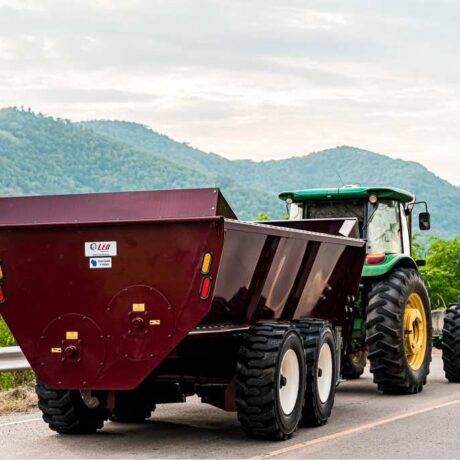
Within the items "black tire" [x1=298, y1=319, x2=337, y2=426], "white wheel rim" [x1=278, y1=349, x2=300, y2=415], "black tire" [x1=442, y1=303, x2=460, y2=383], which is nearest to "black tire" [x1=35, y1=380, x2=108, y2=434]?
"white wheel rim" [x1=278, y1=349, x2=300, y2=415]

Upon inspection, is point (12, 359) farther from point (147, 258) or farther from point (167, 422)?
point (147, 258)

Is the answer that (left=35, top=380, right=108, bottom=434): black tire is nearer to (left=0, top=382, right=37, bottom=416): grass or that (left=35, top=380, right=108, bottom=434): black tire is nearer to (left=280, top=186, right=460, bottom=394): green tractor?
(left=0, top=382, right=37, bottom=416): grass

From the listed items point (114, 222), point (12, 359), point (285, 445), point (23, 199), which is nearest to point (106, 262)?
point (114, 222)

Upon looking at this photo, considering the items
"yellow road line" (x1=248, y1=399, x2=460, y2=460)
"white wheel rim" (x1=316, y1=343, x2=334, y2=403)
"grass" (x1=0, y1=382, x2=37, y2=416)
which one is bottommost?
"yellow road line" (x1=248, y1=399, x2=460, y2=460)

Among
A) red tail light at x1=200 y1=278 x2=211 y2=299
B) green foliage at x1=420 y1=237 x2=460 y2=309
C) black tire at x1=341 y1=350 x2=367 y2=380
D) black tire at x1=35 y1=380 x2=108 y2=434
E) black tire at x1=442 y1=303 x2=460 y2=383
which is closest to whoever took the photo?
red tail light at x1=200 y1=278 x2=211 y2=299

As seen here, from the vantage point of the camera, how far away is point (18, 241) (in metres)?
9.66

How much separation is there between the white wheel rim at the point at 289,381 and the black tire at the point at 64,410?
1.59 m

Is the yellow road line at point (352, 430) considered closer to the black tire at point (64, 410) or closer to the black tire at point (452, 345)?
the black tire at point (64, 410)

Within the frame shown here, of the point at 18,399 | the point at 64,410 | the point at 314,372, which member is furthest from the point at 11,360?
the point at 314,372

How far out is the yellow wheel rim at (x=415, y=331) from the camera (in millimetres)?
14156

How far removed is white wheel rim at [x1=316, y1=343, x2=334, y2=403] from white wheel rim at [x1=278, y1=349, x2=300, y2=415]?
0.81 metres

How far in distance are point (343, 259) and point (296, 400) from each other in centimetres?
239

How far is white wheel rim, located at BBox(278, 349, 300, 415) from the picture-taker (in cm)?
1009

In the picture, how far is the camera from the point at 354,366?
15695mm
